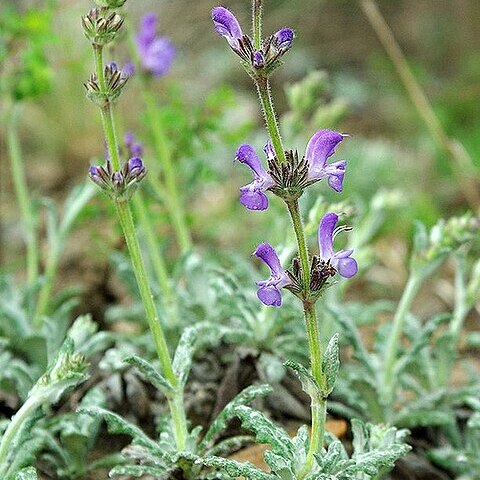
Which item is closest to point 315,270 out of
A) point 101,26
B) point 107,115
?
point 107,115

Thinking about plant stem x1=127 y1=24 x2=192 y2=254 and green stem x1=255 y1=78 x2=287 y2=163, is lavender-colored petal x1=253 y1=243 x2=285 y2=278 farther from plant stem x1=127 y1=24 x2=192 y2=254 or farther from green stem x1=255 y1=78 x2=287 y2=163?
plant stem x1=127 y1=24 x2=192 y2=254

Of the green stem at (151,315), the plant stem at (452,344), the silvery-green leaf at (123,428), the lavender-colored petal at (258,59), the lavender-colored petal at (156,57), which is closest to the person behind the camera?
the lavender-colored petal at (258,59)

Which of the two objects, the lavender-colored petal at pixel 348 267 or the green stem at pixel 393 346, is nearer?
the lavender-colored petal at pixel 348 267

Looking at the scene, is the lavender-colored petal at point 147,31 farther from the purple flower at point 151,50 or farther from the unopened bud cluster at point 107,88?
the unopened bud cluster at point 107,88

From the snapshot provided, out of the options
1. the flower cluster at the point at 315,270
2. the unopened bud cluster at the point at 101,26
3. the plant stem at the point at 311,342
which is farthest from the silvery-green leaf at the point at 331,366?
the unopened bud cluster at the point at 101,26

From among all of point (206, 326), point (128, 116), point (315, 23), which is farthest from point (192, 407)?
point (315, 23)

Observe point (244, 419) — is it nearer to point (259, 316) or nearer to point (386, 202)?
point (259, 316)
